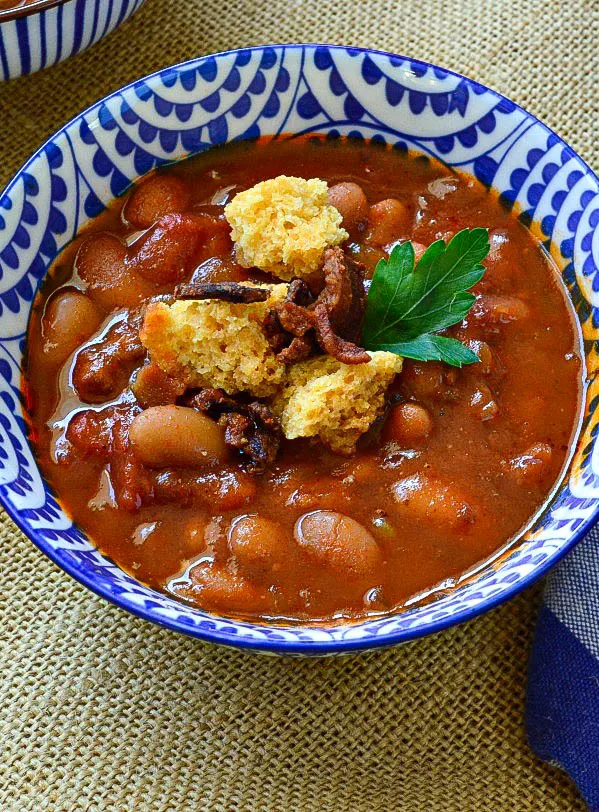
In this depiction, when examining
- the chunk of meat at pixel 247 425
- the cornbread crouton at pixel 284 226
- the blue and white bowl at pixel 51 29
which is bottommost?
the chunk of meat at pixel 247 425

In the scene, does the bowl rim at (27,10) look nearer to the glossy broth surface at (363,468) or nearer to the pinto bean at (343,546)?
the glossy broth surface at (363,468)

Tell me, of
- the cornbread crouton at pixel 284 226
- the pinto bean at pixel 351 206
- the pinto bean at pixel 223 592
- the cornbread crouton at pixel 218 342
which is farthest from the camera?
the pinto bean at pixel 351 206

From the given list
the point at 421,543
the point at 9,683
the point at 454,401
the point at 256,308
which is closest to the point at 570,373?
the point at 454,401

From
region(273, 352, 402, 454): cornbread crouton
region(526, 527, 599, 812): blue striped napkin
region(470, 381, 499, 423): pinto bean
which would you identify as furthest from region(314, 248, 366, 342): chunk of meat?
region(526, 527, 599, 812): blue striped napkin

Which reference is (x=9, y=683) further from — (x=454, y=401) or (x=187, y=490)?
(x=454, y=401)

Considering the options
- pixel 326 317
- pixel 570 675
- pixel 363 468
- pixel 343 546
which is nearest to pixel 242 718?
pixel 343 546

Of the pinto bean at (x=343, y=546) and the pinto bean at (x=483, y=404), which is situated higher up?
the pinto bean at (x=483, y=404)

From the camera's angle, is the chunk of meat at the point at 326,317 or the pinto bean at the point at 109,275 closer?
the chunk of meat at the point at 326,317

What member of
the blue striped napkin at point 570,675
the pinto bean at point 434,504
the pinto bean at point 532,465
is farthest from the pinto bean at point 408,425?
the blue striped napkin at point 570,675
